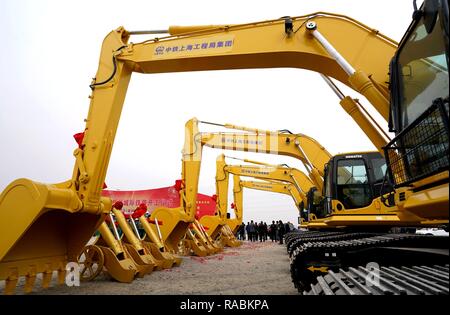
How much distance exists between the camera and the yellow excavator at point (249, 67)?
2684mm

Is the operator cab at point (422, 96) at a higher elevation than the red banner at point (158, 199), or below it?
below

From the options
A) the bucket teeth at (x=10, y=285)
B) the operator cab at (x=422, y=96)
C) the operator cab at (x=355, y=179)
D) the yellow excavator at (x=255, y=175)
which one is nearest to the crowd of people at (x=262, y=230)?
the yellow excavator at (x=255, y=175)

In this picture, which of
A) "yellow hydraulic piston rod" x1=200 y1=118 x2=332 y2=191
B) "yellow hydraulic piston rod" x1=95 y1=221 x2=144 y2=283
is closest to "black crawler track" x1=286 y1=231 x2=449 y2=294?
"yellow hydraulic piston rod" x1=95 y1=221 x2=144 y2=283

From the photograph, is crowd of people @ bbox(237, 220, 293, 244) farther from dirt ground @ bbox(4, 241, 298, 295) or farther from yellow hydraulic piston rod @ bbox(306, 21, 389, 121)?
yellow hydraulic piston rod @ bbox(306, 21, 389, 121)

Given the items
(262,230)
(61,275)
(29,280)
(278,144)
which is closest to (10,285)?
(29,280)

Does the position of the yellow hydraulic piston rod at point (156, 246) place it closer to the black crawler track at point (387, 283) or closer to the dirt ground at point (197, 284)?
the dirt ground at point (197, 284)

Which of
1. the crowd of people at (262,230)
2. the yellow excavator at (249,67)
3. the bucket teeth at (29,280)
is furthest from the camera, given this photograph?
the crowd of people at (262,230)

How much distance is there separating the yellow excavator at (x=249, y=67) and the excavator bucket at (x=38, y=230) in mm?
14

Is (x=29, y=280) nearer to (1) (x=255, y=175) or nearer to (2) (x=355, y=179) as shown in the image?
(2) (x=355, y=179)

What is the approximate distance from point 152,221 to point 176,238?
0.99 m

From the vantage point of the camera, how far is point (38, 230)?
509cm

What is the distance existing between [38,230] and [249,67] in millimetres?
4317
